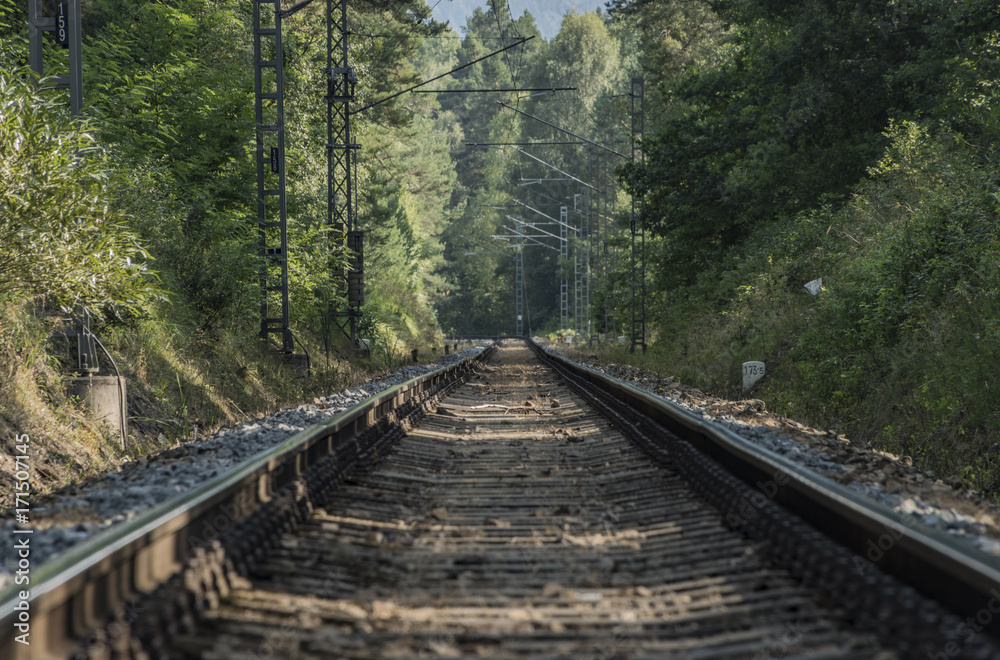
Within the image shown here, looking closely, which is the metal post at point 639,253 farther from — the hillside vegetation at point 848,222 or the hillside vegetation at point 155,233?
the hillside vegetation at point 155,233

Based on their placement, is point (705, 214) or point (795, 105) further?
point (705, 214)

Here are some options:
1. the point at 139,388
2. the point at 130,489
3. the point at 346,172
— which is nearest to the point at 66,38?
the point at 139,388

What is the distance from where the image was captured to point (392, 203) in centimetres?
5794

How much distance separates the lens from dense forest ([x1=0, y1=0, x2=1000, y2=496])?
794 centimetres

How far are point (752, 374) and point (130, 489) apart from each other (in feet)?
34.8

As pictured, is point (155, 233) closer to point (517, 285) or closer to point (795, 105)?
point (795, 105)

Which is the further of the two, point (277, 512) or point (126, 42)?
point (126, 42)

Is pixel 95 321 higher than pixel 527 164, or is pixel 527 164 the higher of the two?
pixel 527 164

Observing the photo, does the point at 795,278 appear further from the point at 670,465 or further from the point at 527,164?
the point at 527,164

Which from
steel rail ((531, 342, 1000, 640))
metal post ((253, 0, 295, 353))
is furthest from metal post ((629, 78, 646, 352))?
steel rail ((531, 342, 1000, 640))

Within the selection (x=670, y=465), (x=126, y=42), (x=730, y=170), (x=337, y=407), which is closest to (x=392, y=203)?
(x=730, y=170)

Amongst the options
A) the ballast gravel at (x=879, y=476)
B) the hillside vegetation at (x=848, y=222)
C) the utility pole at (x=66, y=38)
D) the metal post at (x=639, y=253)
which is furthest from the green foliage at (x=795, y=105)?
the utility pole at (x=66, y=38)

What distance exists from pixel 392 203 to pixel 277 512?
54578 millimetres

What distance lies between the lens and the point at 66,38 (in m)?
9.17
